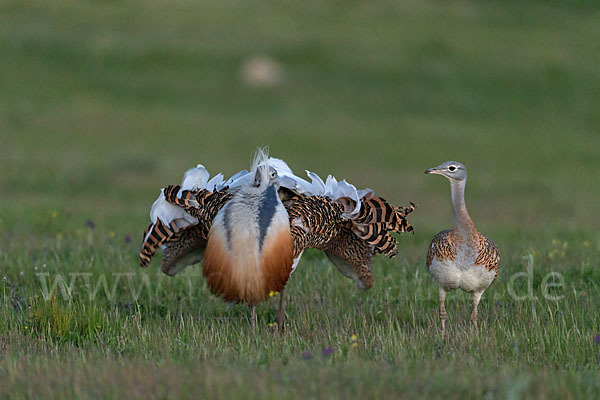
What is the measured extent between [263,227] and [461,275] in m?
1.61

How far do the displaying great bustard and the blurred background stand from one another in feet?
12.4

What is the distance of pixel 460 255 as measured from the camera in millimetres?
5617

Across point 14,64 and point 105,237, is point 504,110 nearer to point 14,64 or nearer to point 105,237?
point 14,64

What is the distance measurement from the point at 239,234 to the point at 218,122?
16738mm

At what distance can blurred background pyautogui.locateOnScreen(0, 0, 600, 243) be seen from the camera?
48.2ft

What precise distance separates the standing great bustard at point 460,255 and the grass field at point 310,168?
361mm

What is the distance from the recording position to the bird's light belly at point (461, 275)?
5.59 meters

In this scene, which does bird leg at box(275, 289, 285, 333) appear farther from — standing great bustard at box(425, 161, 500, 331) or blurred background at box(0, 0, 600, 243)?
blurred background at box(0, 0, 600, 243)

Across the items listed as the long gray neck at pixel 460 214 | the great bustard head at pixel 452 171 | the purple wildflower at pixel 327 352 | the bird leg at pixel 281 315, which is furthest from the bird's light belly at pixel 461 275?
the purple wildflower at pixel 327 352

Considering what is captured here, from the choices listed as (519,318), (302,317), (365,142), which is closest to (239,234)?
(302,317)

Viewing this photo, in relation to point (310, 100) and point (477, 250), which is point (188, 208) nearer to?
point (477, 250)

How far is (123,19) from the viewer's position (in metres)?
28.3

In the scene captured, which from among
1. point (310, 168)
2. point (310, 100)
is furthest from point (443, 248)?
point (310, 100)

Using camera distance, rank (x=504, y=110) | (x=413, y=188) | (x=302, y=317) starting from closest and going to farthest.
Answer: (x=302, y=317), (x=413, y=188), (x=504, y=110)
